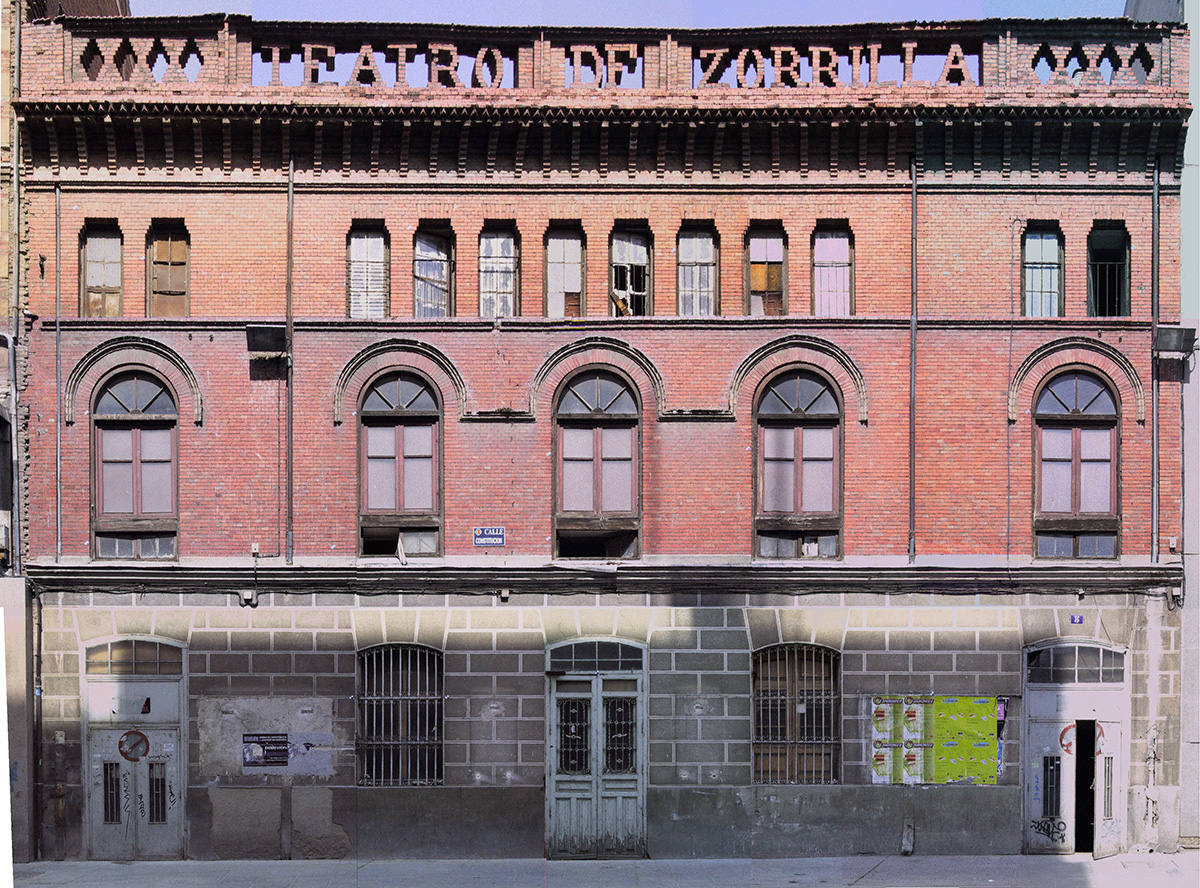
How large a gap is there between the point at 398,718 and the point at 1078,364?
37.5 ft

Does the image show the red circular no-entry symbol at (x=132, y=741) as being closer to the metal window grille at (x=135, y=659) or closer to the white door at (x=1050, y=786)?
the metal window grille at (x=135, y=659)

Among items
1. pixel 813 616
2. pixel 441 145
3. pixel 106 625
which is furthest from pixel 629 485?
pixel 106 625

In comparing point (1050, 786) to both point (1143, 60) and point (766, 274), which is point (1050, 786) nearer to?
point (766, 274)

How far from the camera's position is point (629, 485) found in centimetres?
1738

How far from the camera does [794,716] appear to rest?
17.2m

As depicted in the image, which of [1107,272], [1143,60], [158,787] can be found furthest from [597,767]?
[1143,60]

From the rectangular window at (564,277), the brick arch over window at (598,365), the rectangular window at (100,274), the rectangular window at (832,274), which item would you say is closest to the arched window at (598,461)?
the brick arch over window at (598,365)

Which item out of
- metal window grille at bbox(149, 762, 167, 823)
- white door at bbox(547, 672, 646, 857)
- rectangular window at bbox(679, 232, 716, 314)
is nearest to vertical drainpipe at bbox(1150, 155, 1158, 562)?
rectangular window at bbox(679, 232, 716, 314)

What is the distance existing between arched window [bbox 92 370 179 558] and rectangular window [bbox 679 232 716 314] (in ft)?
26.0

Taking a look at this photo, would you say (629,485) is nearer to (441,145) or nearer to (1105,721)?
(441,145)

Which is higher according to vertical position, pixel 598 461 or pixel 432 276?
pixel 432 276

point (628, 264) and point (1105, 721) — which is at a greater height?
point (628, 264)

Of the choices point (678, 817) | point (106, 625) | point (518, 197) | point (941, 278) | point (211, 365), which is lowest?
point (678, 817)

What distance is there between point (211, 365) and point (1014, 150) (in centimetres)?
1247
